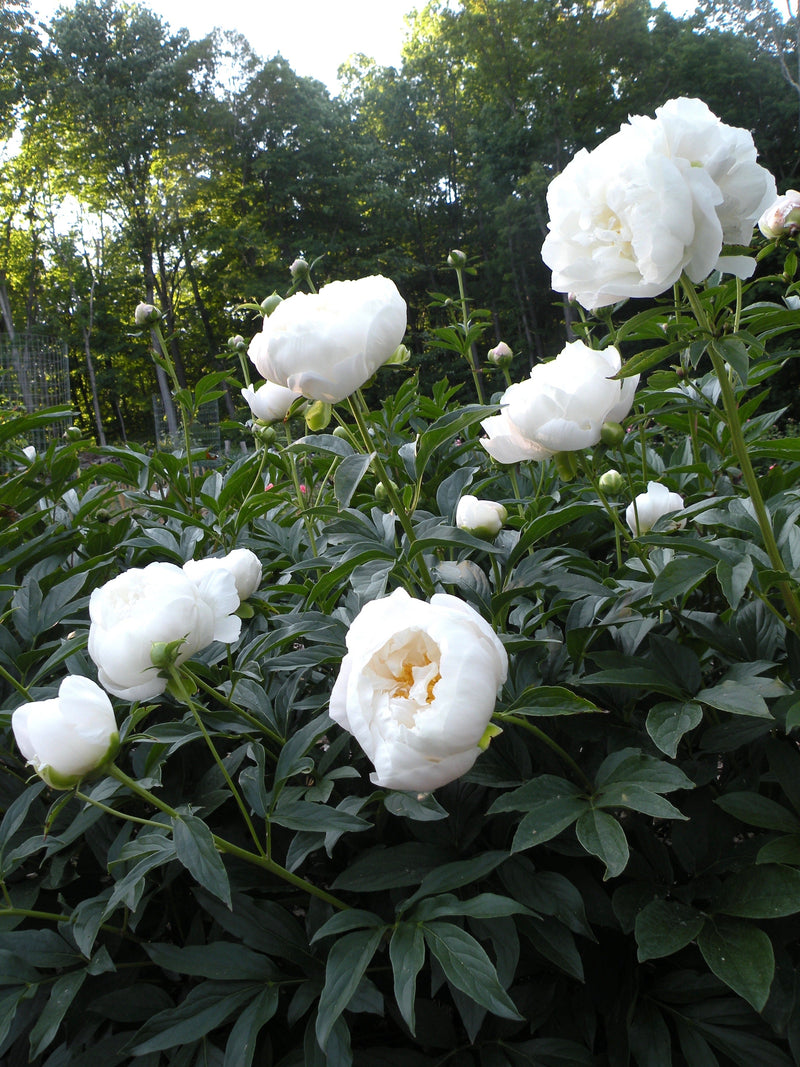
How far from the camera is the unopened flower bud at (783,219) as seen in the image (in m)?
0.92

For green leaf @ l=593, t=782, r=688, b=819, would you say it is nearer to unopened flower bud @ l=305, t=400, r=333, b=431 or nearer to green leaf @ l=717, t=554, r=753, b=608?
green leaf @ l=717, t=554, r=753, b=608

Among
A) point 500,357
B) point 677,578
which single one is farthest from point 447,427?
point 500,357

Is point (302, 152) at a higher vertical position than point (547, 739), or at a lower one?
higher

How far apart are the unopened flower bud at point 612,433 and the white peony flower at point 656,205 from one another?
17 cm

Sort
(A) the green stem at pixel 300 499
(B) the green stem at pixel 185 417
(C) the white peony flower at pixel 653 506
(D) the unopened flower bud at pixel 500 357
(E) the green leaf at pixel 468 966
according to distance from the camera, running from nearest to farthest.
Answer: (E) the green leaf at pixel 468 966 < (C) the white peony flower at pixel 653 506 < (A) the green stem at pixel 300 499 < (B) the green stem at pixel 185 417 < (D) the unopened flower bud at pixel 500 357

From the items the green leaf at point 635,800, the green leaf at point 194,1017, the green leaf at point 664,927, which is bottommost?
the green leaf at point 194,1017

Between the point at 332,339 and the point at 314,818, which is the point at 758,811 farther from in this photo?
the point at 332,339

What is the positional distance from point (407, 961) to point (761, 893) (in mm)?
267

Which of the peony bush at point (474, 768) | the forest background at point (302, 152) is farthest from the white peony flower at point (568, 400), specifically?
the forest background at point (302, 152)

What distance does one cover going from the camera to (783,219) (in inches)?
36.5

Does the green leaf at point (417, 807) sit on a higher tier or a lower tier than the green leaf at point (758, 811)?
higher

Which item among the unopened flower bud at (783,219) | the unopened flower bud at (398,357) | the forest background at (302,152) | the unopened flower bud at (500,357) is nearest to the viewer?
the unopened flower bud at (398,357)

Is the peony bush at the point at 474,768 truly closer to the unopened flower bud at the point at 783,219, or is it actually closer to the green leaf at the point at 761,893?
the green leaf at the point at 761,893

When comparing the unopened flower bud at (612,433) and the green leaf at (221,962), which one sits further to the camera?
the unopened flower bud at (612,433)
